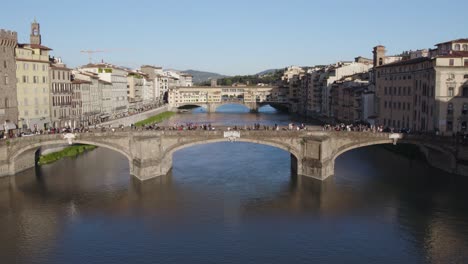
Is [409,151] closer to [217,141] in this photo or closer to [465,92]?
[465,92]

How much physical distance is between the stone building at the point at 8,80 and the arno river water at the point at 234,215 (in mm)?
8526

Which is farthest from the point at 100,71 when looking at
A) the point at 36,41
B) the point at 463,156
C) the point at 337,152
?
the point at 463,156

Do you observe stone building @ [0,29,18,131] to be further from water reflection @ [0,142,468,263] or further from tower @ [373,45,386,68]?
tower @ [373,45,386,68]

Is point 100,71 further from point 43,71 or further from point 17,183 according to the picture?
point 17,183

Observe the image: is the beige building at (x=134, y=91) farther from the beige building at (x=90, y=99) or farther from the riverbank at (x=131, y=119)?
Result: the beige building at (x=90, y=99)

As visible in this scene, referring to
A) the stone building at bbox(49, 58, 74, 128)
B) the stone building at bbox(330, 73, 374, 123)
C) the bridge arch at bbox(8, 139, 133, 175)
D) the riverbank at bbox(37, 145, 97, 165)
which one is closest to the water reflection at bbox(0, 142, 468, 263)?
the bridge arch at bbox(8, 139, 133, 175)

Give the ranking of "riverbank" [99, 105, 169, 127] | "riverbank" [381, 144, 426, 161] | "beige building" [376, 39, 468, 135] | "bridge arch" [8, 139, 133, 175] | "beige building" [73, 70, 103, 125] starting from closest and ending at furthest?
"bridge arch" [8, 139, 133, 175]
"beige building" [376, 39, 468, 135]
"riverbank" [381, 144, 426, 161]
"riverbank" [99, 105, 169, 127]
"beige building" [73, 70, 103, 125]

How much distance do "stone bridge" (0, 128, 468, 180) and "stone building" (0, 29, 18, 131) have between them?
25.5ft

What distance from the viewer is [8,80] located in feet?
183

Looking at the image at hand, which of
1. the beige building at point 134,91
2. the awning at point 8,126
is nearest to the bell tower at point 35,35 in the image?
A: the awning at point 8,126

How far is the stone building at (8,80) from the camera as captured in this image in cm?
5447

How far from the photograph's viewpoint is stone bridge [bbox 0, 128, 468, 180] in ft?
154

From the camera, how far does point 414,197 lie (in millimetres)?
41625

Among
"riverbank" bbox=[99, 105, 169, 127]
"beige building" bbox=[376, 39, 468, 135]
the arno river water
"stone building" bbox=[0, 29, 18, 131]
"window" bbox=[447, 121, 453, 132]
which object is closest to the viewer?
the arno river water
